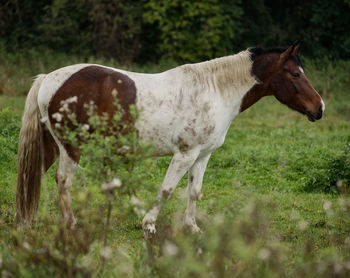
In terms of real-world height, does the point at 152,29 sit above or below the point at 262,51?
below

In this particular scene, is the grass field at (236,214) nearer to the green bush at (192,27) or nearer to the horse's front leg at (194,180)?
the horse's front leg at (194,180)

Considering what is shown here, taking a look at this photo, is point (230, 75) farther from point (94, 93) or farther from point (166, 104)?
point (94, 93)

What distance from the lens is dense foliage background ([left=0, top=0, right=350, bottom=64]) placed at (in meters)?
20.0

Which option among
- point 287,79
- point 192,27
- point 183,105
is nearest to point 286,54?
point 287,79

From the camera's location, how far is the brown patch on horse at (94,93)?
4.86m

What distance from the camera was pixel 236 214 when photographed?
11.0 feet

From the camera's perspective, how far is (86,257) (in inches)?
149

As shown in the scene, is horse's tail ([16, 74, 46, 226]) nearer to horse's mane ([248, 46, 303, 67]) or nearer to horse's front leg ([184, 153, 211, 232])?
horse's front leg ([184, 153, 211, 232])

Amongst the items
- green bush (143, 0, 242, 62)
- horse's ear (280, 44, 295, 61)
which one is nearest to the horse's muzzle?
horse's ear (280, 44, 295, 61)

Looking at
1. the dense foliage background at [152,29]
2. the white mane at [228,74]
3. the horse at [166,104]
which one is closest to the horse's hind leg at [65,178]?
the horse at [166,104]

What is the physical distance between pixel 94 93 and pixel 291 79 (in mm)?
2165

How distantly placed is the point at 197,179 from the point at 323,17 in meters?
18.9

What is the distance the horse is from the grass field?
0.29 m

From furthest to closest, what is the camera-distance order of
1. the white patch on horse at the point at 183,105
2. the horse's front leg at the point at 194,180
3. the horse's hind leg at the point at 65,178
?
the horse's front leg at the point at 194,180 → the white patch on horse at the point at 183,105 → the horse's hind leg at the point at 65,178
